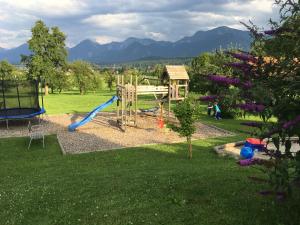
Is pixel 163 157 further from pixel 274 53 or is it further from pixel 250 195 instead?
pixel 274 53

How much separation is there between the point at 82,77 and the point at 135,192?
47.7 meters

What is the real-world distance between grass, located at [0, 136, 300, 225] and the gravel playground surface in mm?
2199

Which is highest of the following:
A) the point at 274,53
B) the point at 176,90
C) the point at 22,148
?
the point at 274,53

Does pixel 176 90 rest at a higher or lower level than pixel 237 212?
higher

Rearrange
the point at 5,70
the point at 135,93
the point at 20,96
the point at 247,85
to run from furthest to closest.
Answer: the point at 5,70 → the point at 20,96 → the point at 135,93 → the point at 247,85

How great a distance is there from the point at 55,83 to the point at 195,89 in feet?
94.6

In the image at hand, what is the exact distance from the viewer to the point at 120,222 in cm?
602

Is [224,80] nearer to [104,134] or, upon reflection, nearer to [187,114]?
[187,114]

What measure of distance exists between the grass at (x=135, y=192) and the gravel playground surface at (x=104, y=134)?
220 centimetres

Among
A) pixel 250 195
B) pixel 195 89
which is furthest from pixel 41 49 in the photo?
pixel 250 195

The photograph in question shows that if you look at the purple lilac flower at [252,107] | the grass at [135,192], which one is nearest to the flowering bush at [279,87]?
the purple lilac flower at [252,107]

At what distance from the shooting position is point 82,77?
5350cm

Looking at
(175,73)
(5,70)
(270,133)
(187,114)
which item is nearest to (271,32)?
(270,133)

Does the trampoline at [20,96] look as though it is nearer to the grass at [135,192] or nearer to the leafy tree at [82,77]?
the grass at [135,192]
